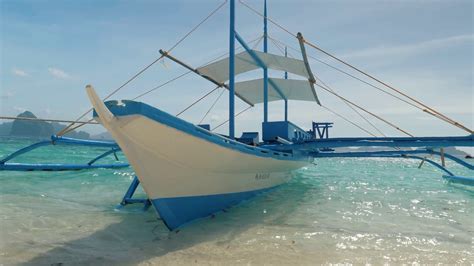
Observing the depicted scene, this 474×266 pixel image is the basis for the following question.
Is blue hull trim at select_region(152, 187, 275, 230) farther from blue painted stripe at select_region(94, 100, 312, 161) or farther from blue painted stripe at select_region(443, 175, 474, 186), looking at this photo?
blue painted stripe at select_region(443, 175, 474, 186)

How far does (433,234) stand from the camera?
22.8 feet

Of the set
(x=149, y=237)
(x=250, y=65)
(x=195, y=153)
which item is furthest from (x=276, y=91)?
(x=149, y=237)

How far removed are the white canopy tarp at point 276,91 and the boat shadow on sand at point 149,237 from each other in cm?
969

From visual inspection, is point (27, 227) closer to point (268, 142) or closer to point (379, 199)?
point (268, 142)

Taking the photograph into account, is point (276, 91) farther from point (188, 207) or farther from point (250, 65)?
point (188, 207)

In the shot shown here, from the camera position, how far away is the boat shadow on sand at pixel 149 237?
16.4 feet

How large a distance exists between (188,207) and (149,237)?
118cm

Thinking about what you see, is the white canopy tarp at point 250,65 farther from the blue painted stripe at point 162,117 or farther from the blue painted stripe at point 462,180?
the blue painted stripe at point 462,180

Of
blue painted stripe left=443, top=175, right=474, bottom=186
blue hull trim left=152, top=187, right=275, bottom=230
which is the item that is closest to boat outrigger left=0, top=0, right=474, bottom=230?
blue hull trim left=152, top=187, right=275, bottom=230

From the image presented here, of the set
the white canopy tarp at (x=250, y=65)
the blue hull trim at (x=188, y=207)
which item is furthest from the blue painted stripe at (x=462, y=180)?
the blue hull trim at (x=188, y=207)

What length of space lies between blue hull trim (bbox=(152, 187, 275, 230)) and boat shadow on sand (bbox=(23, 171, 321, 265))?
0.57 ft

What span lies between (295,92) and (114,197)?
1181cm

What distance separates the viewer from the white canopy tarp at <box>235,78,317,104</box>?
56.5 ft

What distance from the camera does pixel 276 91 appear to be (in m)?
18.6
